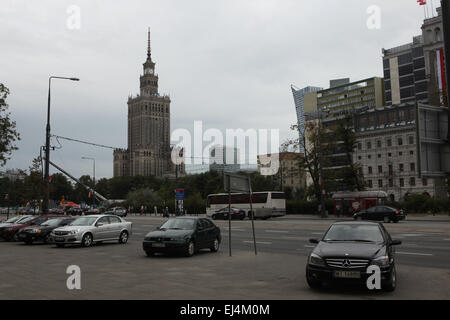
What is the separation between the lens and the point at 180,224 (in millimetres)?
16859

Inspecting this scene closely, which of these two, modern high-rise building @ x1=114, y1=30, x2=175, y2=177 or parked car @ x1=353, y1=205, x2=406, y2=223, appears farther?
modern high-rise building @ x1=114, y1=30, x2=175, y2=177

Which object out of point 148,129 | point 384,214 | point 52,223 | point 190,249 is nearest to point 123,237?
point 52,223

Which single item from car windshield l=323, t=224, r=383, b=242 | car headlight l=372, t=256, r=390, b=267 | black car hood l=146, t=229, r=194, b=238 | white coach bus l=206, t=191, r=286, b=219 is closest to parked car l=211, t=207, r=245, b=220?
white coach bus l=206, t=191, r=286, b=219

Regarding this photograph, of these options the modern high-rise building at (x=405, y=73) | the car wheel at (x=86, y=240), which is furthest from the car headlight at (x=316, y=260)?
the modern high-rise building at (x=405, y=73)

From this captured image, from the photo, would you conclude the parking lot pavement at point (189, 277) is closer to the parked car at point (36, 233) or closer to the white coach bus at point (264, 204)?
the parked car at point (36, 233)

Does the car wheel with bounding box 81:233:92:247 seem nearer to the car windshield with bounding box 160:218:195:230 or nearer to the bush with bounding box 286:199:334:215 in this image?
the car windshield with bounding box 160:218:195:230

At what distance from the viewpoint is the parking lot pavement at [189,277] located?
8609 mm

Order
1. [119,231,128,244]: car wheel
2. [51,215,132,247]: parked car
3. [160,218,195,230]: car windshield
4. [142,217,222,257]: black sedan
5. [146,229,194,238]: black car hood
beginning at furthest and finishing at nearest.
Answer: [119,231,128,244]: car wheel → [51,215,132,247]: parked car → [160,218,195,230]: car windshield → [146,229,194,238]: black car hood → [142,217,222,257]: black sedan

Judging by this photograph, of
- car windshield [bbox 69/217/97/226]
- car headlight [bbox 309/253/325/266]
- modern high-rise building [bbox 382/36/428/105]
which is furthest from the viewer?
modern high-rise building [bbox 382/36/428/105]

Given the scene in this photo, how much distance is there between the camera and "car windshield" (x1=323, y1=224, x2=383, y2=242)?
9.74 m

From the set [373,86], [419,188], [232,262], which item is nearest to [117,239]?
[232,262]

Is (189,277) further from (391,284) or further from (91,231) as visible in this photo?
(91,231)

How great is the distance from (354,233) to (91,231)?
1396 centimetres

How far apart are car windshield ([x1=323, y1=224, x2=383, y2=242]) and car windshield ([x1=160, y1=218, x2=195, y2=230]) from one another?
23.9 ft
